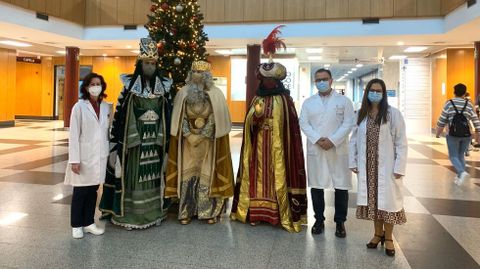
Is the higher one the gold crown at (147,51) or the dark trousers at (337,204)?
the gold crown at (147,51)

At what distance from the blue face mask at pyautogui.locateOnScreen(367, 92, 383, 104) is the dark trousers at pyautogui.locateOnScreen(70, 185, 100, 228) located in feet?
8.77

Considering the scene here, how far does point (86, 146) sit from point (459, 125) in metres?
5.77

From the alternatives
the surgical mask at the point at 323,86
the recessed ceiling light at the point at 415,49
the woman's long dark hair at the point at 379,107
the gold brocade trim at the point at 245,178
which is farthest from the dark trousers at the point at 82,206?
the recessed ceiling light at the point at 415,49

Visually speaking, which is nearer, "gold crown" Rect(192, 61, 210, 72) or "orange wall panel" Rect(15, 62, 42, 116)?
"gold crown" Rect(192, 61, 210, 72)

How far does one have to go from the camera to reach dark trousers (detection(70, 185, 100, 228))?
A: 368 cm

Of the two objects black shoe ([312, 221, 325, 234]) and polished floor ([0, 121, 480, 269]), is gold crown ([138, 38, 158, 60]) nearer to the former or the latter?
polished floor ([0, 121, 480, 269])

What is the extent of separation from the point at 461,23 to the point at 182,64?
7.88m

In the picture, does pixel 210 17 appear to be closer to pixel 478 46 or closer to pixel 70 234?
pixel 478 46

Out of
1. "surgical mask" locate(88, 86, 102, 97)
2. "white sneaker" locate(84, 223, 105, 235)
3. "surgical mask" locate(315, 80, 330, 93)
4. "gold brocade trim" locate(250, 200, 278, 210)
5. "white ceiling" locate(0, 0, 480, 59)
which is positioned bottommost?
"white sneaker" locate(84, 223, 105, 235)

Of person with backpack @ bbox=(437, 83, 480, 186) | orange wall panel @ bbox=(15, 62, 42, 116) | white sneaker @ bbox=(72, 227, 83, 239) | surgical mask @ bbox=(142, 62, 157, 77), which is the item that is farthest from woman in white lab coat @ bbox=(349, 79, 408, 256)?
orange wall panel @ bbox=(15, 62, 42, 116)

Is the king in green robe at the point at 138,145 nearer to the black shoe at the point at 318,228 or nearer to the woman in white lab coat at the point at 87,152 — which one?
the woman in white lab coat at the point at 87,152

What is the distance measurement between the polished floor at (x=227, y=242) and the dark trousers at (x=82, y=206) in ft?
0.57

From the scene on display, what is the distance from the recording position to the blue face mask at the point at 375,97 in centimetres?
337

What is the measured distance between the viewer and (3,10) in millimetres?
10039
